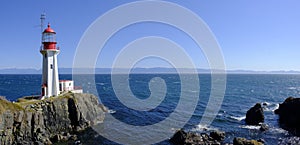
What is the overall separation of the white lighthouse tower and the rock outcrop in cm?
302

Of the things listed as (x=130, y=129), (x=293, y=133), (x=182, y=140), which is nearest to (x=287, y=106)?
(x=293, y=133)

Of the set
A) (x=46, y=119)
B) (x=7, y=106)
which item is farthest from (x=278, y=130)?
(x=7, y=106)

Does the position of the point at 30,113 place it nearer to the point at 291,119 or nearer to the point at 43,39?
the point at 43,39

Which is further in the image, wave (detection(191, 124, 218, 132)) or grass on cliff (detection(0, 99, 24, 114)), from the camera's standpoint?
wave (detection(191, 124, 218, 132))

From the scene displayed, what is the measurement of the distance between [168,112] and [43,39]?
2912cm

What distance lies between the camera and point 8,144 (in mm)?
30172

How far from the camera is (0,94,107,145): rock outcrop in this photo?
31.3 m

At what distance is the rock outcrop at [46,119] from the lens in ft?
103

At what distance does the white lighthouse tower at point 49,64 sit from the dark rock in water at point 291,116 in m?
38.6

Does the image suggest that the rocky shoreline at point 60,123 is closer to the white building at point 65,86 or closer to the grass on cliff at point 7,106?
the grass on cliff at point 7,106

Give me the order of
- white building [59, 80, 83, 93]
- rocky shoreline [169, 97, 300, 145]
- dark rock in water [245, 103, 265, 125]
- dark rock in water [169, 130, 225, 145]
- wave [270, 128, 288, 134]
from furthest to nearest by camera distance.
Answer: dark rock in water [245, 103, 265, 125] < white building [59, 80, 83, 93] < wave [270, 128, 288, 134] < dark rock in water [169, 130, 225, 145] < rocky shoreline [169, 97, 300, 145]

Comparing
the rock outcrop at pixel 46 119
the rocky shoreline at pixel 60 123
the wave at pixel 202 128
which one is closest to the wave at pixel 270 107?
the rocky shoreline at pixel 60 123

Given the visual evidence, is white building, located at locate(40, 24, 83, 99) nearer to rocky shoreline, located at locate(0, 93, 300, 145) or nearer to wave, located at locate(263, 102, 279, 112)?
rocky shoreline, located at locate(0, 93, 300, 145)

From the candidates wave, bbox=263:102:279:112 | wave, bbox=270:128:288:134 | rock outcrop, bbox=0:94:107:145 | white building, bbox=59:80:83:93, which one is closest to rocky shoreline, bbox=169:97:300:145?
wave, bbox=270:128:288:134
